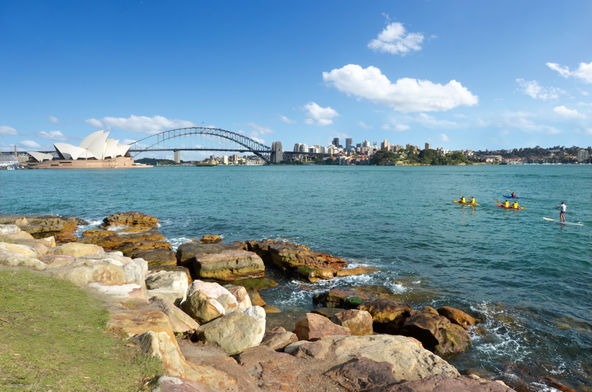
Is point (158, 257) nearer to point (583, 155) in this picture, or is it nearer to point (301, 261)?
point (301, 261)

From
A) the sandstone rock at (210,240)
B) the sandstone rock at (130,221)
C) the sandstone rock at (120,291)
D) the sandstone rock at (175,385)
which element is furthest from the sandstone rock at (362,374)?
the sandstone rock at (130,221)

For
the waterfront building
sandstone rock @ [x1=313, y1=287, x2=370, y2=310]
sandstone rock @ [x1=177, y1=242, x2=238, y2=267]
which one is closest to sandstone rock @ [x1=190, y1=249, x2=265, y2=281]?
sandstone rock @ [x1=177, y1=242, x2=238, y2=267]

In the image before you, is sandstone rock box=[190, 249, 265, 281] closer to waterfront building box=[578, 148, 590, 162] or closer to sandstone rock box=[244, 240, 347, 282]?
sandstone rock box=[244, 240, 347, 282]

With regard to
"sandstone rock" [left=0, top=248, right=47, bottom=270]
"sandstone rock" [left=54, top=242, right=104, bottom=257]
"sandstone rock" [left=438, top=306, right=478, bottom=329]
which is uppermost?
"sandstone rock" [left=0, top=248, right=47, bottom=270]

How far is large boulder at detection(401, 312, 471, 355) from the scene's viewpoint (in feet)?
24.3

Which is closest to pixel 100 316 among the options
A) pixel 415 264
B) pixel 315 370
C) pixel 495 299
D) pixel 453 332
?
pixel 315 370

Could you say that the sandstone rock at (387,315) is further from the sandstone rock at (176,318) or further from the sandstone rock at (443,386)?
the sandstone rock at (176,318)

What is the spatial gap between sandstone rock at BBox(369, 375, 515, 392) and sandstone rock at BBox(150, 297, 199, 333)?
324 centimetres

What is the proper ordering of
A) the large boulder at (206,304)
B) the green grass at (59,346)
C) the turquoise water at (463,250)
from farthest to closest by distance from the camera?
the turquoise water at (463,250)
the large boulder at (206,304)
the green grass at (59,346)

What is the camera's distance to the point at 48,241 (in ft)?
34.9

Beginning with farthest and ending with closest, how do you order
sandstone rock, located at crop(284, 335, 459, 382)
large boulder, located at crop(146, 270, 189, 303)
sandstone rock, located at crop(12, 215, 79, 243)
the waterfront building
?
the waterfront building → sandstone rock, located at crop(12, 215, 79, 243) → large boulder, located at crop(146, 270, 189, 303) → sandstone rock, located at crop(284, 335, 459, 382)

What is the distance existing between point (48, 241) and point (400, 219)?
20284mm

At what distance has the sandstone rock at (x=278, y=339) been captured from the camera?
5.95 metres

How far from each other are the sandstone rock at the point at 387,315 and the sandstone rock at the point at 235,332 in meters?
3.73
